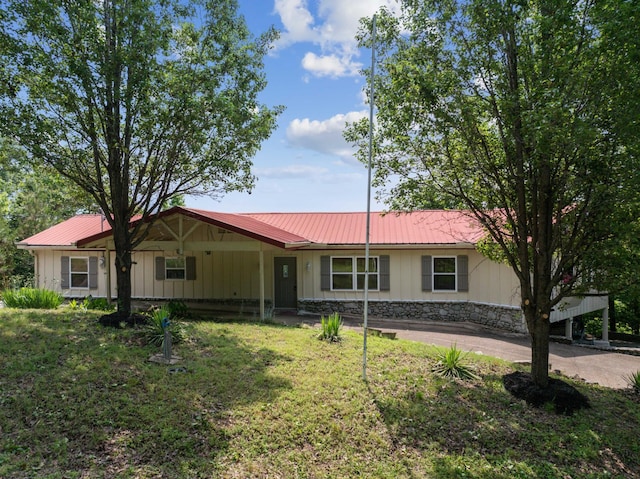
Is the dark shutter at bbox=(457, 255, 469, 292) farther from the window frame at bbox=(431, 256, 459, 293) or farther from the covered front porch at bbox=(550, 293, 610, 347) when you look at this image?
the covered front porch at bbox=(550, 293, 610, 347)

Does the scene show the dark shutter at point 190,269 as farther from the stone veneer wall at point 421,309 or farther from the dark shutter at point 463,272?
the dark shutter at point 463,272

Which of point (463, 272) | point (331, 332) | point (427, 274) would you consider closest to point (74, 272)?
point (331, 332)

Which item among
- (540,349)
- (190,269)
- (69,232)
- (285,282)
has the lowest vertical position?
(540,349)

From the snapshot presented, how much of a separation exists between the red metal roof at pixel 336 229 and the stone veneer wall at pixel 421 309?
227 cm

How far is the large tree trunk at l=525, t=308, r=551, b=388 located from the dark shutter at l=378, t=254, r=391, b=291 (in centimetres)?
848

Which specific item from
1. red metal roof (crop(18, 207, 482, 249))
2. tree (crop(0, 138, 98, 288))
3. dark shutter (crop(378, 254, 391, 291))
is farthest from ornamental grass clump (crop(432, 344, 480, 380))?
tree (crop(0, 138, 98, 288))

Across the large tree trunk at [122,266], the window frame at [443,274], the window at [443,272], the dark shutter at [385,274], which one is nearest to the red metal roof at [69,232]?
the large tree trunk at [122,266]

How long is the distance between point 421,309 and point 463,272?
79.0 inches

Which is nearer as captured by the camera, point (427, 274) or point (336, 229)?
point (427, 274)

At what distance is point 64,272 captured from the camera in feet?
54.6

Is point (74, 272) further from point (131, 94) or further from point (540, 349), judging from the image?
point (540, 349)

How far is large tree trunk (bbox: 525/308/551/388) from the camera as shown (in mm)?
6828

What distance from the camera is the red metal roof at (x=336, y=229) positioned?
14.8 metres

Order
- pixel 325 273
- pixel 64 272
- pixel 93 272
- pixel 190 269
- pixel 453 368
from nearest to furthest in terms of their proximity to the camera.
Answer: pixel 453 368 → pixel 325 273 → pixel 190 269 → pixel 93 272 → pixel 64 272
